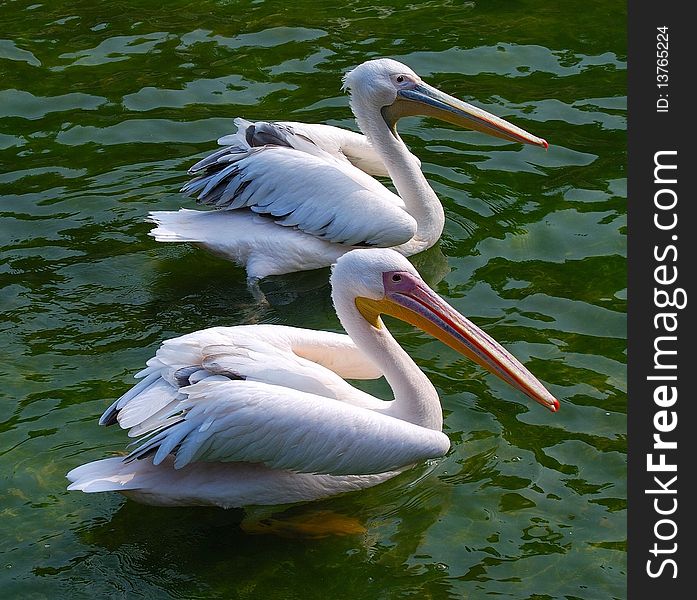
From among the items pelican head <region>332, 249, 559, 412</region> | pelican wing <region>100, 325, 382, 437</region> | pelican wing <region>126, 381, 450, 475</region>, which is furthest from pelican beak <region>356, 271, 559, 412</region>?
pelican wing <region>126, 381, 450, 475</region>

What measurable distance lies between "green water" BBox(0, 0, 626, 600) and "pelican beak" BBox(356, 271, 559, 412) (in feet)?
1.10

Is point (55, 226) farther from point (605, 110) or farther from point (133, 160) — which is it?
point (605, 110)

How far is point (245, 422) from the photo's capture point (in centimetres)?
382

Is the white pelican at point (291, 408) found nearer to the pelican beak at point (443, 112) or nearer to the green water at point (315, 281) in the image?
the green water at point (315, 281)

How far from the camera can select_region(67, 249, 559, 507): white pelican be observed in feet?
12.7

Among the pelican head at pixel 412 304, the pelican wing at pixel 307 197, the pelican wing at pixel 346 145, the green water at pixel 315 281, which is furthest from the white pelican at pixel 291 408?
the pelican wing at pixel 346 145

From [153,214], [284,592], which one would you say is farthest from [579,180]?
[284,592]

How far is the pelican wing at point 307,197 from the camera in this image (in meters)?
5.46

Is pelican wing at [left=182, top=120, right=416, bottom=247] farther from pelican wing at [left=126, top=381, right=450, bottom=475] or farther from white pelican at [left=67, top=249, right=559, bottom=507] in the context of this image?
pelican wing at [left=126, top=381, right=450, bottom=475]

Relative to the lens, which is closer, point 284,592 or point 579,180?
point 284,592

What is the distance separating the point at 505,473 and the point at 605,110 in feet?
10.1

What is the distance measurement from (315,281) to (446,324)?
1444mm

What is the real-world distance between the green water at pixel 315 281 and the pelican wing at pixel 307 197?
301 mm

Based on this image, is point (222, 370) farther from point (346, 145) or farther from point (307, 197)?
point (346, 145)
